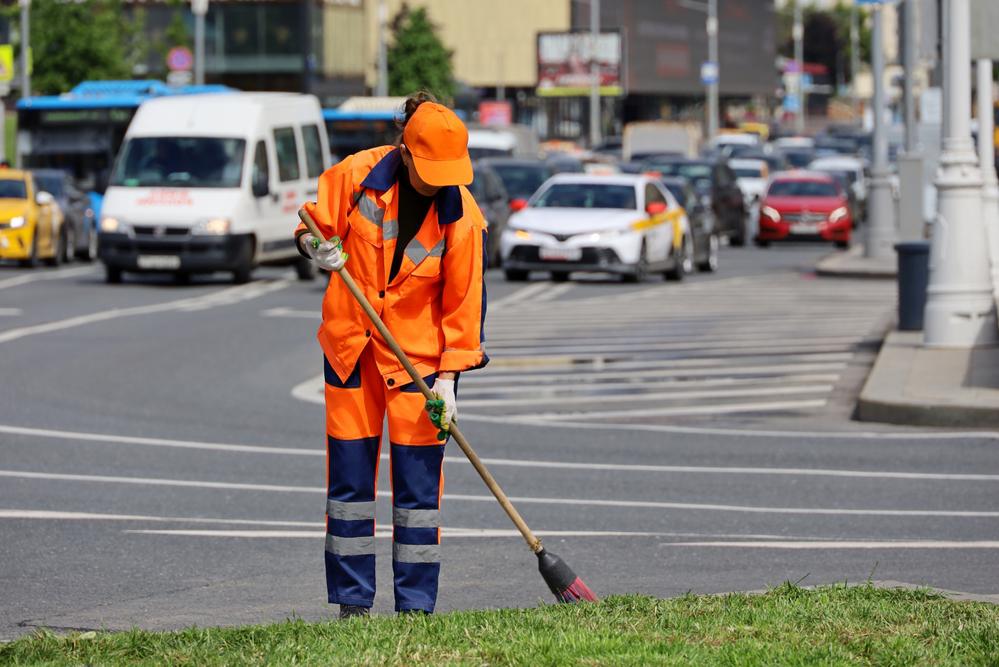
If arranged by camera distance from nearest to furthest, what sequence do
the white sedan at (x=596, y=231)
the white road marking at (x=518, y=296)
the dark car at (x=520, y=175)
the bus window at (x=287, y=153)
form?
the white road marking at (x=518, y=296) → the white sedan at (x=596, y=231) → the bus window at (x=287, y=153) → the dark car at (x=520, y=175)

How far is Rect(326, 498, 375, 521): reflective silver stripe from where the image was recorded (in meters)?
6.83

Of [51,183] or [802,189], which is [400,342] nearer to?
[51,183]

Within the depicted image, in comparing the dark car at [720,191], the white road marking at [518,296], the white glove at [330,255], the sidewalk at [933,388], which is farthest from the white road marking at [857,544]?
the dark car at [720,191]

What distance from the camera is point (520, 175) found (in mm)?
38625

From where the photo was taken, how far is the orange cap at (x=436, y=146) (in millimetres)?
6617

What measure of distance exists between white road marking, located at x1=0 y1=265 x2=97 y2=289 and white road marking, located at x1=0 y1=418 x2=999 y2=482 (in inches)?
609

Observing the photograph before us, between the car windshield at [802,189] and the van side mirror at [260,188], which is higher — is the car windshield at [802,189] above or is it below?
below

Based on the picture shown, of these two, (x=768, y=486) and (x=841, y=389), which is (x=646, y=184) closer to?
(x=841, y=389)

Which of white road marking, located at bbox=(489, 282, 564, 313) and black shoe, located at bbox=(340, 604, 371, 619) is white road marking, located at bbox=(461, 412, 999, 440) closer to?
black shoe, located at bbox=(340, 604, 371, 619)

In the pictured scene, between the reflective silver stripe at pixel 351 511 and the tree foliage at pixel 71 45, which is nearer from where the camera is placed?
the reflective silver stripe at pixel 351 511

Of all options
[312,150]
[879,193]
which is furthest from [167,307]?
[879,193]

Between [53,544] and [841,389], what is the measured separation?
8.37 m

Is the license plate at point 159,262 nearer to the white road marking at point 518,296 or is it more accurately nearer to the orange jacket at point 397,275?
the white road marking at point 518,296

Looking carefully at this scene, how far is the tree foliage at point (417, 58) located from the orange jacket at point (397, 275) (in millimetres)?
77650
